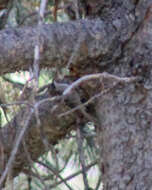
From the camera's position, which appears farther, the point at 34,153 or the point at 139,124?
the point at 34,153

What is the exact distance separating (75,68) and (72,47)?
0.27ft

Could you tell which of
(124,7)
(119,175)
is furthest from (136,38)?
(119,175)

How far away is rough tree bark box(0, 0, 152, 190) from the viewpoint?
2.80 ft

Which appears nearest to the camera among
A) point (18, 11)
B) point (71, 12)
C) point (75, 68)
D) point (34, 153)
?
point (75, 68)

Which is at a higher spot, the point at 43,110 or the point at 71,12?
the point at 71,12

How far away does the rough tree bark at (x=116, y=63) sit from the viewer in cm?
85

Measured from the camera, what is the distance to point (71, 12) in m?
1.10

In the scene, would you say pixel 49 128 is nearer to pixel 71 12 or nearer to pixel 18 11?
pixel 71 12

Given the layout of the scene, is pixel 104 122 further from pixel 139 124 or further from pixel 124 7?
pixel 124 7

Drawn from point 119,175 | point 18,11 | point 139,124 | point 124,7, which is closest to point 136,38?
point 124,7

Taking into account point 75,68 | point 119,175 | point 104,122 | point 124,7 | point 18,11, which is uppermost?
point 18,11

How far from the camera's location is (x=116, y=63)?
935 millimetres

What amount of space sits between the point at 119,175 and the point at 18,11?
928mm

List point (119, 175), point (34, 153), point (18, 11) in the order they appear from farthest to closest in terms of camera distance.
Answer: point (18, 11) < point (34, 153) < point (119, 175)
